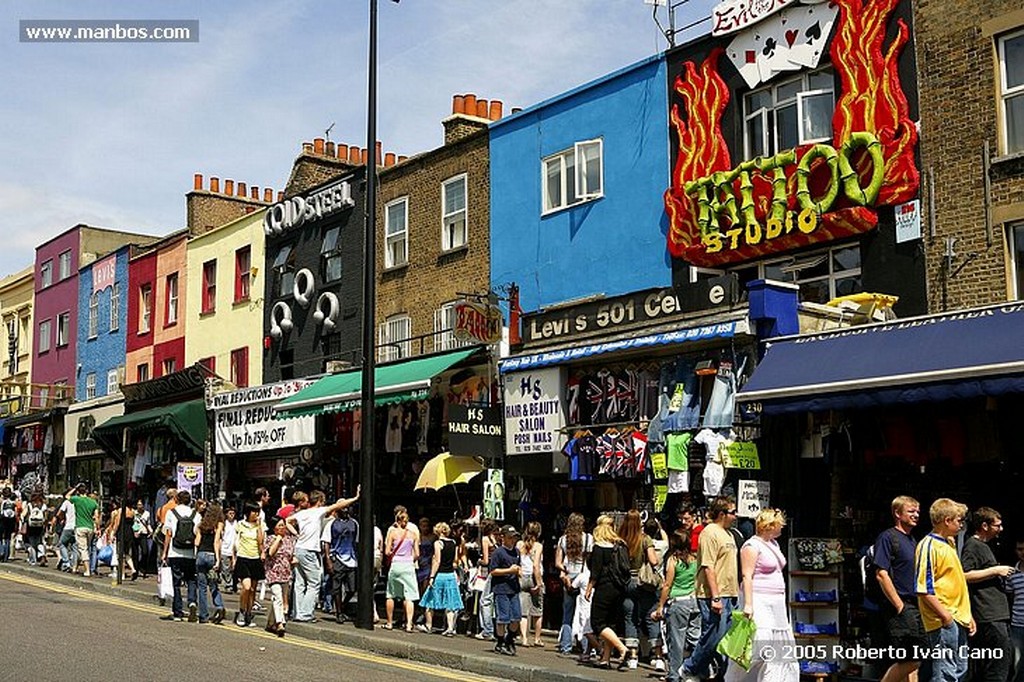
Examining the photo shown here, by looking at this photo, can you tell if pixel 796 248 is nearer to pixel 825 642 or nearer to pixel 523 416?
pixel 523 416

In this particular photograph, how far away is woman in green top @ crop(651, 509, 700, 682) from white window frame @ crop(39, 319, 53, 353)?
1394 inches

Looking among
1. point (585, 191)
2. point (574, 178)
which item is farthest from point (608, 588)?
point (574, 178)

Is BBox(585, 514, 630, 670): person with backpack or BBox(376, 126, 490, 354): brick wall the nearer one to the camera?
BBox(585, 514, 630, 670): person with backpack

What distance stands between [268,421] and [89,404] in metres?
12.1

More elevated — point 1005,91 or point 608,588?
point 1005,91

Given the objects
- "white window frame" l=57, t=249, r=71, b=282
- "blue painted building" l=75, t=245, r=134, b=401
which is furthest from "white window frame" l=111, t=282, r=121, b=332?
"white window frame" l=57, t=249, r=71, b=282

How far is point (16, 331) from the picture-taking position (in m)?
47.0

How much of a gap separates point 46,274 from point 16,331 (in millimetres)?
3698

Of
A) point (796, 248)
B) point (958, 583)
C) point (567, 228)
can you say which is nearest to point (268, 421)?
point (567, 228)

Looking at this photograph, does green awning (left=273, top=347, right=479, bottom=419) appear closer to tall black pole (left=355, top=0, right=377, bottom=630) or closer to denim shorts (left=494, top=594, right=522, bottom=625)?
tall black pole (left=355, top=0, right=377, bottom=630)

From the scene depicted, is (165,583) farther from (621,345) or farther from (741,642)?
(741,642)

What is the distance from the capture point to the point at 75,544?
2564 centimetres

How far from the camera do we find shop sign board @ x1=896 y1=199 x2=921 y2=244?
15.9 meters

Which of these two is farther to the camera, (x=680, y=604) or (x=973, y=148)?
(x=973, y=148)
